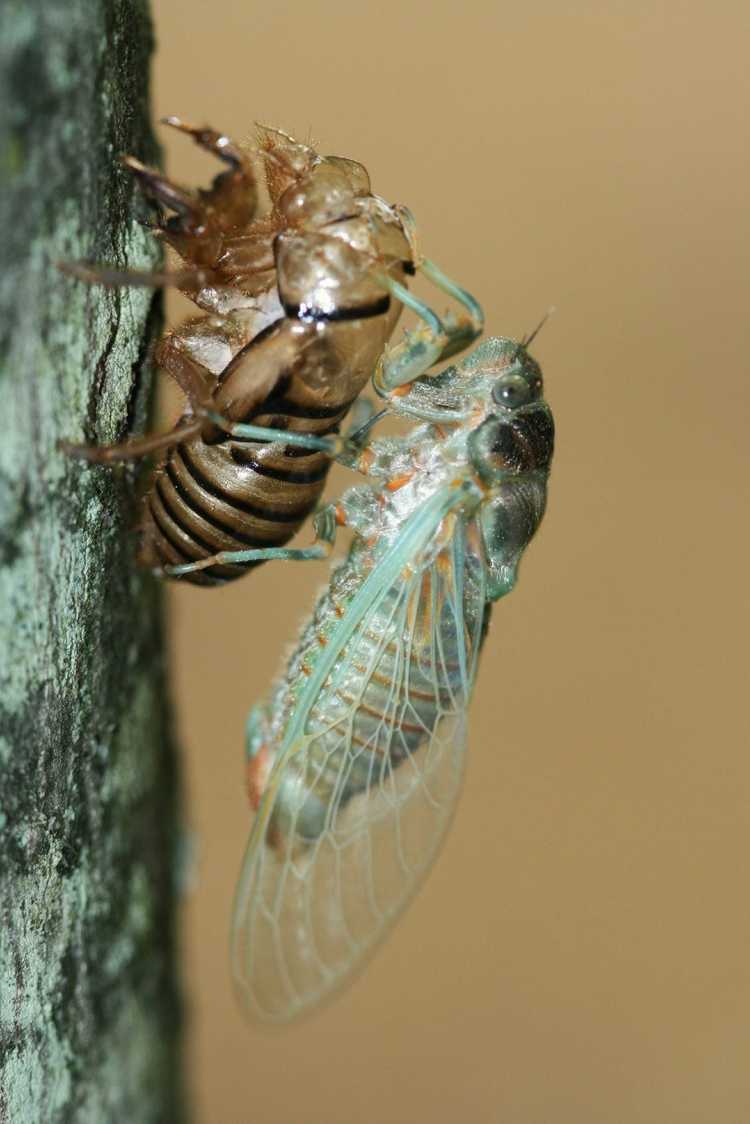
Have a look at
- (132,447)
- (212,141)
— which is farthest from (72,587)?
(212,141)

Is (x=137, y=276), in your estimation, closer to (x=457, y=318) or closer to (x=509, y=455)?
(x=457, y=318)

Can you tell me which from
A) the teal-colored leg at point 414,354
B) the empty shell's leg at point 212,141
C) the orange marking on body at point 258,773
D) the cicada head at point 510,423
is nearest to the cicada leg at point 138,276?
the empty shell's leg at point 212,141

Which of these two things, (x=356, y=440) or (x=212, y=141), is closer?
(x=212, y=141)

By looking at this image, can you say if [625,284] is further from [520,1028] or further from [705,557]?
[520,1028]

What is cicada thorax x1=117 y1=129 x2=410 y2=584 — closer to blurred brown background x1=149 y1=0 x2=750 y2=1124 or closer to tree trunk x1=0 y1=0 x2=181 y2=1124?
tree trunk x1=0 y1=0 x2=181 y2=1124

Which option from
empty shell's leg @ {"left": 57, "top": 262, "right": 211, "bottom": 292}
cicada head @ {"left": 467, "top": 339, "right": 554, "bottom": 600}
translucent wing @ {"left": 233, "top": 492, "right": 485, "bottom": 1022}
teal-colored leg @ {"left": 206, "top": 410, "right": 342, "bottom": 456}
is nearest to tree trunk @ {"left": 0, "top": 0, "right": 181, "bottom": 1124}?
empty shell's leg @ {"left": 57, "top": 262, "right": 211, "bottom": 292}

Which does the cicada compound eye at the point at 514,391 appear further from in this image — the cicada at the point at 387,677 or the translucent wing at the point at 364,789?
the translucent wing at the point at 364,789

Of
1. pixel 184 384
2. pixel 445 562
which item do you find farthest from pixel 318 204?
pixel 445 562
